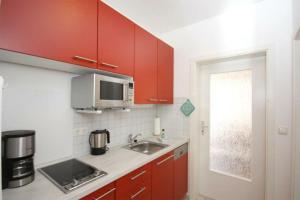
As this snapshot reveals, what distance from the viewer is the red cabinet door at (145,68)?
5.32 ft

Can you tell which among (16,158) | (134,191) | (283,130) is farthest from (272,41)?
(16,158)

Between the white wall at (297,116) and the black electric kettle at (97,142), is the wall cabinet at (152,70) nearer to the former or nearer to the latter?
the black electric kettle at (97,142)

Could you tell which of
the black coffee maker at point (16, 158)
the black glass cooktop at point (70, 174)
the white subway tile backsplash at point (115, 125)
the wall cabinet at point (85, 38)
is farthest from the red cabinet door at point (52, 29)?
the black glass cooktop at point (70, 174)

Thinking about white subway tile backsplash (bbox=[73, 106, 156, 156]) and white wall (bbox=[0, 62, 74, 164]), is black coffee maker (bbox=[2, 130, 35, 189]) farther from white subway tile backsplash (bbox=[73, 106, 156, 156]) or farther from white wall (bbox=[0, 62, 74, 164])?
white subway tile backsplash (bbox=[73, 106, 156, 156])

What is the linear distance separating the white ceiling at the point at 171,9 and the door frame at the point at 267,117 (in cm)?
52

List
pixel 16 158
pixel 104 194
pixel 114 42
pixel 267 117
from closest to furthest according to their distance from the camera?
pixel 16 158 → pixel 104 194 → pixel 114 42 → pixel 267 117

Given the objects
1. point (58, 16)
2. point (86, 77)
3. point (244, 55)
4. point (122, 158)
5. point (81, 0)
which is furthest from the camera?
point (244, 55)

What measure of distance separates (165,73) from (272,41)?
47.3 inches

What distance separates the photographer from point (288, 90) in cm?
147

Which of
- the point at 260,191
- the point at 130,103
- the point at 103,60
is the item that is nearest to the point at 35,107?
the point at 103,60

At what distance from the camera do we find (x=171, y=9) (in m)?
1.78

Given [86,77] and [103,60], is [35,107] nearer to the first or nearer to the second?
[86,77]

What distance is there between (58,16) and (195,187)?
7.98ft

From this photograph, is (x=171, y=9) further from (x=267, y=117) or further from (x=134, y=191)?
(x=134, y=191)
